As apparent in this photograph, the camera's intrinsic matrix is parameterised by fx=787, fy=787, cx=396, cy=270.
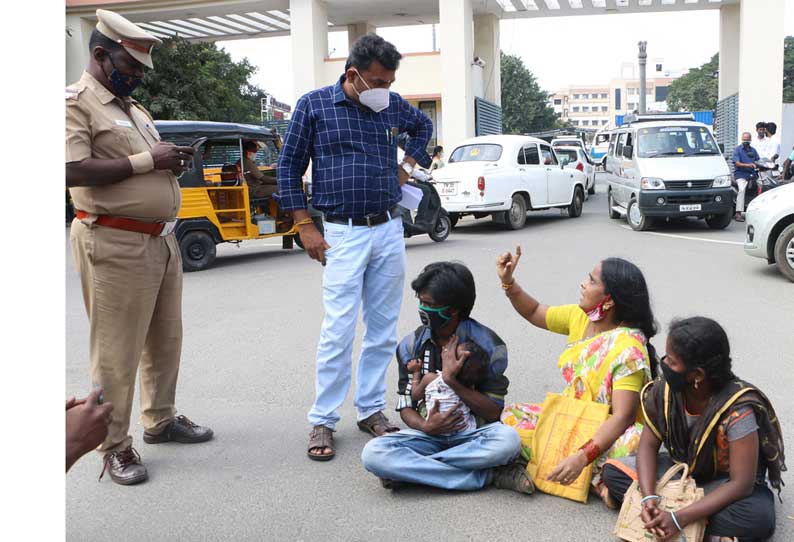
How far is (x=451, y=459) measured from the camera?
141 inches

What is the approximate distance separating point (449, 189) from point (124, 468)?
11.5 meters

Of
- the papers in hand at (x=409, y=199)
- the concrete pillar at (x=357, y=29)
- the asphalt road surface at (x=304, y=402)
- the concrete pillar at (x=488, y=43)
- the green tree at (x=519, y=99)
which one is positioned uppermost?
the green tree at (x=519, y=99)

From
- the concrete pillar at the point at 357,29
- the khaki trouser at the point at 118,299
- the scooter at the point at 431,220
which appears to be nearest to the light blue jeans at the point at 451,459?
the khaki trouser at the point at 118,299

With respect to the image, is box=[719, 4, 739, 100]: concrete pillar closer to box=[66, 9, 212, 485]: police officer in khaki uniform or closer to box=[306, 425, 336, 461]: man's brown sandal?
box=[306, 425, 336, 461]: man's brown sandal

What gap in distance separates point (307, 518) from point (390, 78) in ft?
7.34

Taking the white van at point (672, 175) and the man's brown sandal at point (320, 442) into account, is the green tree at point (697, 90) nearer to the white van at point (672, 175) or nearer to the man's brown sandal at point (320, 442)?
the white van at point (672, 175)

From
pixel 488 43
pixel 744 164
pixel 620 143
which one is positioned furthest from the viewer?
pixel 488 43

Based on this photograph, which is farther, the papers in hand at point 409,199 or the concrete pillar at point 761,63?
the concrete pillar at point 761,63

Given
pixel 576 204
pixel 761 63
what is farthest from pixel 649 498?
pixel 761 63

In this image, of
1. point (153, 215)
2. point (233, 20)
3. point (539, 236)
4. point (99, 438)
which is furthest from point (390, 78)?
point (233, 20)

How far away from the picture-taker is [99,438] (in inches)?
85.4

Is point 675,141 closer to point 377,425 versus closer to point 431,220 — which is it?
point 431,220

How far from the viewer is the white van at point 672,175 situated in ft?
45.3

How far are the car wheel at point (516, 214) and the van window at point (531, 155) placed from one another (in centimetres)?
88
